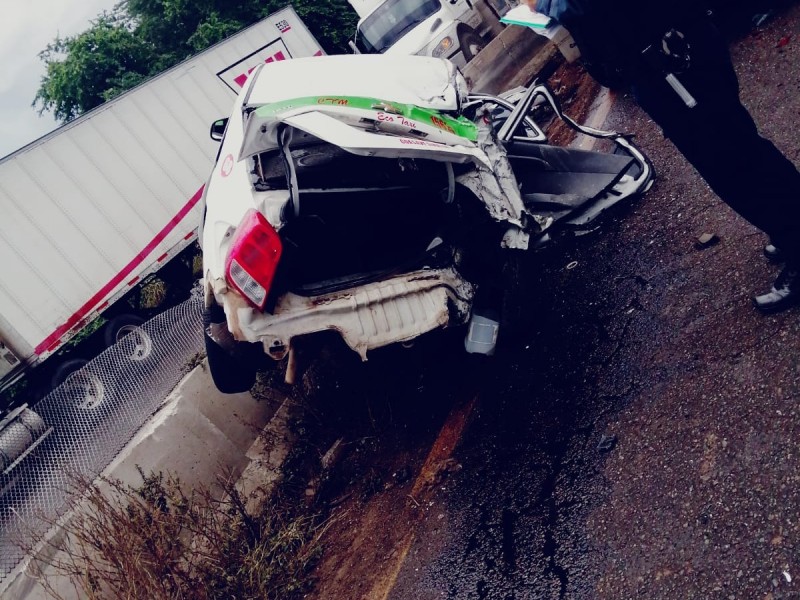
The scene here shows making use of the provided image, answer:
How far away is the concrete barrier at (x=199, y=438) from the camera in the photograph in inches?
159

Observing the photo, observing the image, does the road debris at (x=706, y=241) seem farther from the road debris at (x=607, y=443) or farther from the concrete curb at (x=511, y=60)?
the concrete curb at (x=511, y=60)

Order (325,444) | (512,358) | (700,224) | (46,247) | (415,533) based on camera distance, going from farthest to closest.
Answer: (46,247) < (325,444) < (512,358) < (700,224) < (415,533)

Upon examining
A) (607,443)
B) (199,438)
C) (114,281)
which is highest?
(114,281)

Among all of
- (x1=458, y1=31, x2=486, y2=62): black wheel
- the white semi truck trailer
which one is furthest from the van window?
the white semi truck trailer

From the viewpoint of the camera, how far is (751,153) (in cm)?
242

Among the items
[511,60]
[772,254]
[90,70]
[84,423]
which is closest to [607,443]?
[772,254]

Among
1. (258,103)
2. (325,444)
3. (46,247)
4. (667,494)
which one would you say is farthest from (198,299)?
(667,494)

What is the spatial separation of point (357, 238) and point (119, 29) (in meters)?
21.1

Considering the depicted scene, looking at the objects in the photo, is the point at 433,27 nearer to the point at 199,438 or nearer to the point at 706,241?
the point at 706,241

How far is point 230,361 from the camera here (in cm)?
345

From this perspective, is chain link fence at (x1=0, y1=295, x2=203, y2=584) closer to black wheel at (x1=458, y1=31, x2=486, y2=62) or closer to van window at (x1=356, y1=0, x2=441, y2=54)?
black wheel at (x1=458, y1=31, x2=486, y2=62)

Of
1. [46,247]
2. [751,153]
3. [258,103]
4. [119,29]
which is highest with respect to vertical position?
[119,29]

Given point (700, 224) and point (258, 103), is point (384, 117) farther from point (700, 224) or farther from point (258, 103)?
point (700, 224)

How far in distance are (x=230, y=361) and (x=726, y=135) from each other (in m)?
2.55
